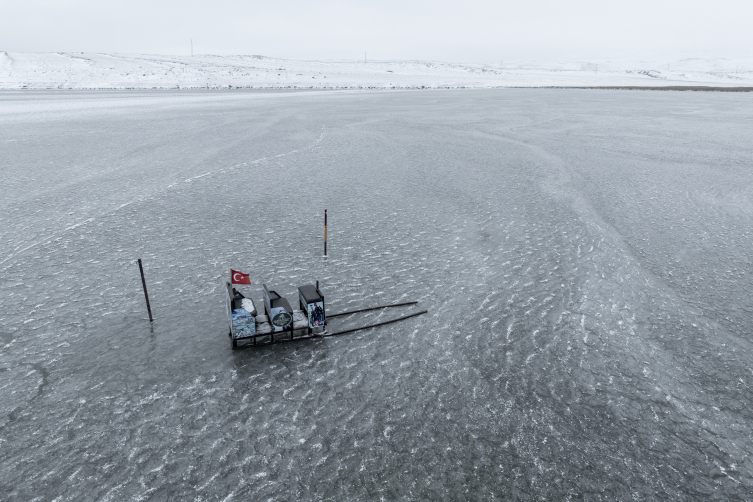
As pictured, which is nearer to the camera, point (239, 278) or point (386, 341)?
point (239, 278)

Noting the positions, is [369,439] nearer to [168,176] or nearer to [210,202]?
[210,202]

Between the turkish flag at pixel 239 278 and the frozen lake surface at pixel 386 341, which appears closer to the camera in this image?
the frozen lake surface at pixel 386 341

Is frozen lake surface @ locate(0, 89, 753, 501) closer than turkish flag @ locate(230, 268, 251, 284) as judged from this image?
Yes

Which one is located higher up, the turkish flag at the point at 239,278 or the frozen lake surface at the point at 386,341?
→ the turkish flag at the point at 239,278

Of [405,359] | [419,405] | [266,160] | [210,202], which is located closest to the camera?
[419,405]

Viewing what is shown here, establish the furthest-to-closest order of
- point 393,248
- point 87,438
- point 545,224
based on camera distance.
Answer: point 545,224, point 393,248, point 87,438

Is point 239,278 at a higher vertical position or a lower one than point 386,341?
higher

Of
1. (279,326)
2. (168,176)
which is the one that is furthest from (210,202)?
(279,326)

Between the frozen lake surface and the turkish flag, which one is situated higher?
the turkish flag
